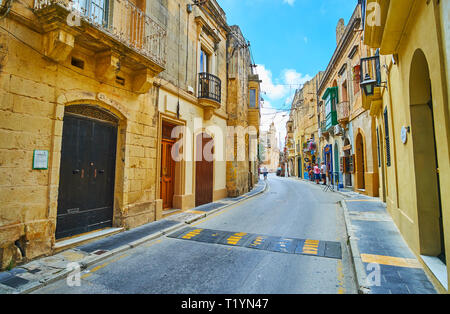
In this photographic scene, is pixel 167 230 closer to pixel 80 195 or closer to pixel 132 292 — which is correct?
pixel 80 195

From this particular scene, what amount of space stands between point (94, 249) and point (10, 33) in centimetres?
426

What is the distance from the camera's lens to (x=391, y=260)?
3879 mm

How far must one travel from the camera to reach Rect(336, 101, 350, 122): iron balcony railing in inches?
591

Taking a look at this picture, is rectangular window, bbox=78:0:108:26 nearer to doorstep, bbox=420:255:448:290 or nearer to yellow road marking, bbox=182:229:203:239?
yellow road marking, bbox=182:229:203:239

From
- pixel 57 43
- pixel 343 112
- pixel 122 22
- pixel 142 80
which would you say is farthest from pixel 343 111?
pixel 57 43

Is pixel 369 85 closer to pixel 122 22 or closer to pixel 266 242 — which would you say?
pixel 266 242

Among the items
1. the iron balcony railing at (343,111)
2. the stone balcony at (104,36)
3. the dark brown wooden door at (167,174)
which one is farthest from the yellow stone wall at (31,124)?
the iron balcony railing at (343,111)

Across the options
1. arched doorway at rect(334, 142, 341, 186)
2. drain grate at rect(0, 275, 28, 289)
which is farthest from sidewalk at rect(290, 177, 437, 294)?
arched doorway at rect(334, 142, 341, 186)

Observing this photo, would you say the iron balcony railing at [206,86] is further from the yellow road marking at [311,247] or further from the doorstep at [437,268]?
the doorstep at [437,268]

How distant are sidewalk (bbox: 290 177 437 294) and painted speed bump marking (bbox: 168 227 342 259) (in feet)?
1.56

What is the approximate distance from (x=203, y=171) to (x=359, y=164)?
32.6 ft

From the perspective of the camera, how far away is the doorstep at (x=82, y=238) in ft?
14.8

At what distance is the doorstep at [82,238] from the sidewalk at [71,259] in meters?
0.11
